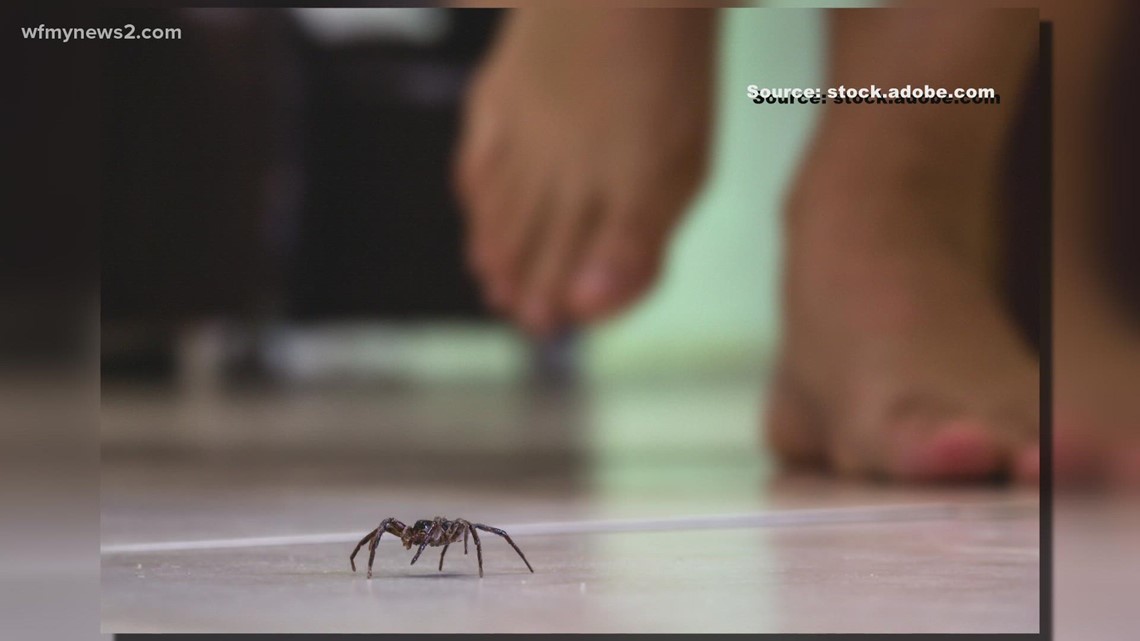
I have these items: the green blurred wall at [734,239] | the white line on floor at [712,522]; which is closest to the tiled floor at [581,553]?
the white line on floor at [712,522]

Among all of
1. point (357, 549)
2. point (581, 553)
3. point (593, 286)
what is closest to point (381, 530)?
point (357, 549)

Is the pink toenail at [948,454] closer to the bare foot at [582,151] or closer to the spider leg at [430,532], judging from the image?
the bare foot at [582,151]

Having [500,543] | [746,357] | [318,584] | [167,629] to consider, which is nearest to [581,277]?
[746,357]

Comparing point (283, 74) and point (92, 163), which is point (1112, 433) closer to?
point (283, 74)

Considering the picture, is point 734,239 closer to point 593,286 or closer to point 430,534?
point 593,286

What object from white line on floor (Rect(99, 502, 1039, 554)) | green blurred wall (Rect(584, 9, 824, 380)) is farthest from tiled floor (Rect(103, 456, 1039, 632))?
green blurred wall (Rect(584, 9, 824, 380))

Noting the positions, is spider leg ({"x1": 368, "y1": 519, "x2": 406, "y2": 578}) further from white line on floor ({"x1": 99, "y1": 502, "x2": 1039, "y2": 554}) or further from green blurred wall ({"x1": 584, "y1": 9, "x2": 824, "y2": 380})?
green blurred wall ({"x1": 584, "y1": 9, "x2": 824, "y2": 380})

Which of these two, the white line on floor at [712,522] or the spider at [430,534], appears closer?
the spider at [430,534]

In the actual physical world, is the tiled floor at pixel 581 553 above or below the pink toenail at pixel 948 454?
below

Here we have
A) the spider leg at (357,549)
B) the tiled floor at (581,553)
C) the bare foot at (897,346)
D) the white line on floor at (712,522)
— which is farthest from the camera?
the bare foot at (897,346)
